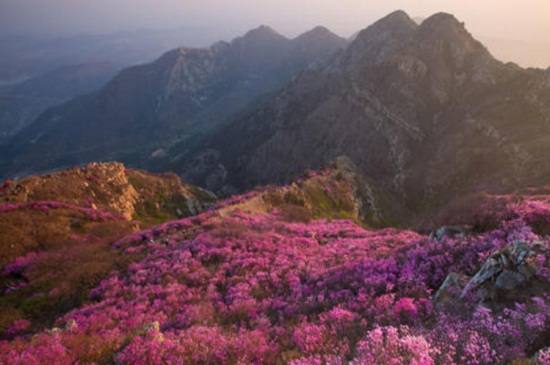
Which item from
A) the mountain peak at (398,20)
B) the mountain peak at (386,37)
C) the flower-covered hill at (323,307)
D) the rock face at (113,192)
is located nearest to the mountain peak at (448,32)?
the mountain peak at (386,37)

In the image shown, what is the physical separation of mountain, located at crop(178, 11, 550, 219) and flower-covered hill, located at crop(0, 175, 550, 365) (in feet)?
183

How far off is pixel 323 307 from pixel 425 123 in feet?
417

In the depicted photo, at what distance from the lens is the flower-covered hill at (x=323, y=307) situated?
26.5 feet

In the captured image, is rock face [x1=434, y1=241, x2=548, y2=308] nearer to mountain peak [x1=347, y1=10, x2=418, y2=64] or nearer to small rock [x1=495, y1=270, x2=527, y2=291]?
small rock [x1=495, y1=270, x2=527, y2=291]

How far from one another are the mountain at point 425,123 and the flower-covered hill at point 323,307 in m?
55.9

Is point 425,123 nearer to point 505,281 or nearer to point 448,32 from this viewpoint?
point 448,32

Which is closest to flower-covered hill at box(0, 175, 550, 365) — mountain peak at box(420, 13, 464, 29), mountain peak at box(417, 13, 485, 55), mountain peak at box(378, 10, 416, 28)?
mountain peak at box(417, 13, 485, 55)

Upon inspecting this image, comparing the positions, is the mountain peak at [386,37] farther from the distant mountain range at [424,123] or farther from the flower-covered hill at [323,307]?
the flower-covered hill at [323,307]

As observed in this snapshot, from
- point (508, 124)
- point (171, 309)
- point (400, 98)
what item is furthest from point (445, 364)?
point (400, 98)

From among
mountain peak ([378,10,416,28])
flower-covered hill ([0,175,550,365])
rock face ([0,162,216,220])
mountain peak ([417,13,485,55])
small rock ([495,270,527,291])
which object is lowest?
rock face ([0,162,216,220])

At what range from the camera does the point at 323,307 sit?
13039mm

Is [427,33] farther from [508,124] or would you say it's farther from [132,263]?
[132,263]

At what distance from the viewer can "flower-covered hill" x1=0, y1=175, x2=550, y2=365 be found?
318 inches

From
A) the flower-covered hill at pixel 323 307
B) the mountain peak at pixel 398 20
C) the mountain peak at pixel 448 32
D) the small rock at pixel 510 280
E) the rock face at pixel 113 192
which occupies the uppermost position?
the mountain peak at pixel 398 20
